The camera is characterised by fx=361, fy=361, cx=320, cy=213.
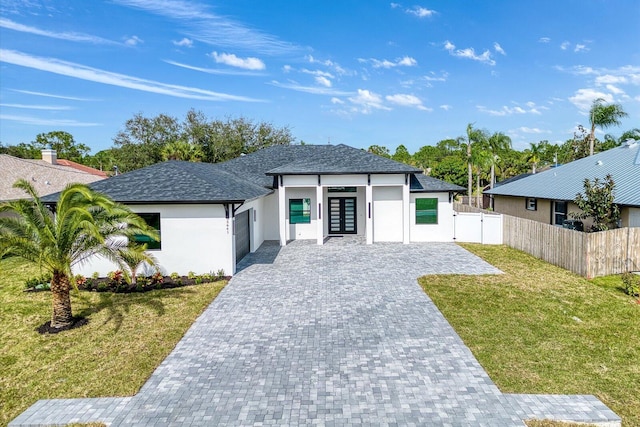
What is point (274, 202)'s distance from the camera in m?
21.4

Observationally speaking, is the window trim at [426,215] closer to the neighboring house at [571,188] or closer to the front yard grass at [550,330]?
the neighboring house at [571,188]

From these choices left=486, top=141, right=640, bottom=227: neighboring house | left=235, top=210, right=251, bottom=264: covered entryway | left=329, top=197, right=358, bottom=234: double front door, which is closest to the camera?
left=486, top=141, right=640, bottom=227: neighboring house

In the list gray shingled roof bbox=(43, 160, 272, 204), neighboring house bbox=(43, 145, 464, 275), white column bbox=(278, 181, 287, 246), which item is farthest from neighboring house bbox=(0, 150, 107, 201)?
white column bbox=(278, 181, 287, 246)

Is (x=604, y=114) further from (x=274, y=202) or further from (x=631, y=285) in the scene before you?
(x=274, y=202)

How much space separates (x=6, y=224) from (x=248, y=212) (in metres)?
9.95

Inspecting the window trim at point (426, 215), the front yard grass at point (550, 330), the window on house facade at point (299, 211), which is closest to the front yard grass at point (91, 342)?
the front yard grass at point (550, 330)

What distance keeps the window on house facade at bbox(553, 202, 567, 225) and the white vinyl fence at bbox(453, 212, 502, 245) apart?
2.79 meters

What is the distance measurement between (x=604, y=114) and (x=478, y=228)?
67.3 feet

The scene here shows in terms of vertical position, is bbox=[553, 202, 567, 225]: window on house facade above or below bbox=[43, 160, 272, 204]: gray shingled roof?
below

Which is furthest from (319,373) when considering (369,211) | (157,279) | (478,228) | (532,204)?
(532,204)

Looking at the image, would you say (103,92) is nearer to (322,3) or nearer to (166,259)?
(322,3)

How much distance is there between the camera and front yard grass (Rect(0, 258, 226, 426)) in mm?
6551

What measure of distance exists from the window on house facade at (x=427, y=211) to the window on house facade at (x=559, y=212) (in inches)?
239

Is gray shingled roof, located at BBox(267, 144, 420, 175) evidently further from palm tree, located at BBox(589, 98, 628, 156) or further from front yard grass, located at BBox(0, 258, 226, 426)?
palm tree, located at BBox(589, 98, 628, 156)
